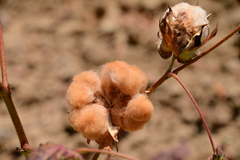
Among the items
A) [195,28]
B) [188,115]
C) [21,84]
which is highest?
[195,28]

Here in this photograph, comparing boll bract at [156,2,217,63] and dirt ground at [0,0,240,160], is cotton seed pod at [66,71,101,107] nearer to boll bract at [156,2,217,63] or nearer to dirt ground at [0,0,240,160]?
boll bract at [156,2,217,63]

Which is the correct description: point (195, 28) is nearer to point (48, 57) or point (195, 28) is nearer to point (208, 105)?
point (48, 57)

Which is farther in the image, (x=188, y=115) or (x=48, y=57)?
(x=188, y=115)

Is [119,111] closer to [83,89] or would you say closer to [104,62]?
[83,89]

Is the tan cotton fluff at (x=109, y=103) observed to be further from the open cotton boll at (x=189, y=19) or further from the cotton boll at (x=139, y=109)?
the open cotton boll at (x=189, y=19)

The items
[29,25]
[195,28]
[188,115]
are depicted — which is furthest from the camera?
[188,115]

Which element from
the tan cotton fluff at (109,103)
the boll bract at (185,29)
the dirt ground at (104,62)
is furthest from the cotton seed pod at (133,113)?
the dirt ground at (104,62)

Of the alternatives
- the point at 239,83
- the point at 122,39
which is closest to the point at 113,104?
the point at 122,39
